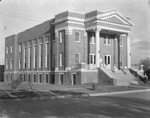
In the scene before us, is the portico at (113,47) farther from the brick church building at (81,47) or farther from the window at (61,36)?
the window at (61,36)

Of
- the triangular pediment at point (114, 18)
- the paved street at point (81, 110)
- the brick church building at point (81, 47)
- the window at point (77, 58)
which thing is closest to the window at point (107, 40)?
the brick church building at point (81, 47)

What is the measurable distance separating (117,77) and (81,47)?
7.70m

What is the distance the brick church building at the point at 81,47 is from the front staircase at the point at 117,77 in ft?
0.44

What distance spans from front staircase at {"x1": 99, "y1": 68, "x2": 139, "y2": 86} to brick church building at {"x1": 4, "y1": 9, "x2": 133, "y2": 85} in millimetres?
133

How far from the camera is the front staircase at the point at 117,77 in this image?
3133 cm

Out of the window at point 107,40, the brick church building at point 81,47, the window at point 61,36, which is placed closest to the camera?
the brick church building at point 81,47

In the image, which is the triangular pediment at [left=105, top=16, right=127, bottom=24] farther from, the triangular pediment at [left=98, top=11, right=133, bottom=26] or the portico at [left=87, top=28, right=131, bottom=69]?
the portico at [left=87, top=28, right=131, bottom=69]

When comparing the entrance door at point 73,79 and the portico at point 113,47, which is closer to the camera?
the entrance door at point 73,79

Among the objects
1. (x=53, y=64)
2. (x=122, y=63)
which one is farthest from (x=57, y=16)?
(x=122, y=63)

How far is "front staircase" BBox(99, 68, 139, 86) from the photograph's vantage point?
103 feet

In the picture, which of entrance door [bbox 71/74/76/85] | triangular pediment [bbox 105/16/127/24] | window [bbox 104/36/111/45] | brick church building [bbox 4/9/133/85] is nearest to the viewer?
entrance door [bbox 71/74/76/85]

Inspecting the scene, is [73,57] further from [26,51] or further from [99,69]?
[26,51]

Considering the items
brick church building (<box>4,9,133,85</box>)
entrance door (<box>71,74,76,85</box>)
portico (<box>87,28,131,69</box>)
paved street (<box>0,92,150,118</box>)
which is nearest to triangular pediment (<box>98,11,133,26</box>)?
brick church building (<box>4,9,133,85</box>)

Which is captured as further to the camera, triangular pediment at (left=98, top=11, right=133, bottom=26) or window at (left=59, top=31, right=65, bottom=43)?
window at (left=59, top=31, right=65, bottom=43)
